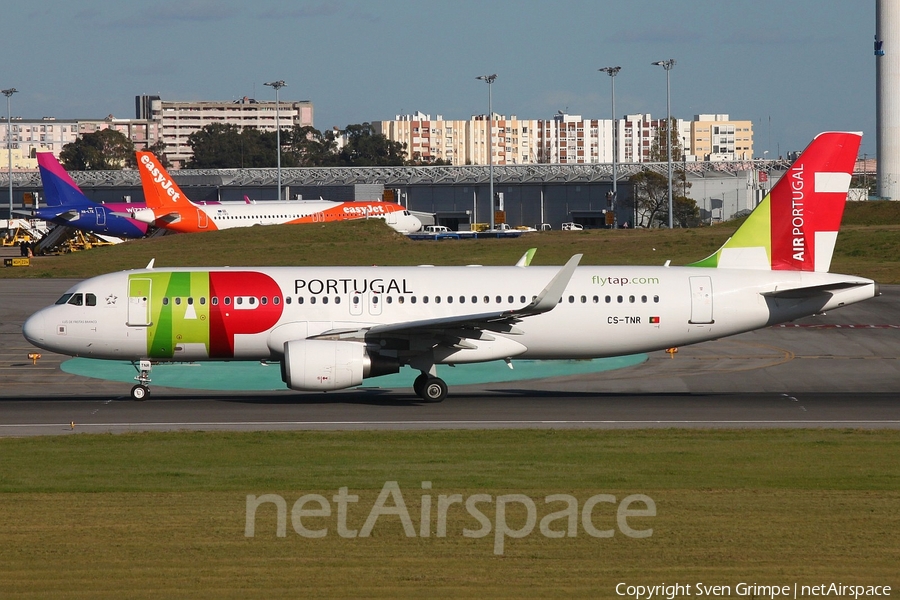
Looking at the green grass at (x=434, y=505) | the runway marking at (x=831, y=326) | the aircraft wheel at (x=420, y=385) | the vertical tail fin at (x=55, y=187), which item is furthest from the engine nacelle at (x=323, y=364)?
the vertical tail fin at (x=55, y=187)

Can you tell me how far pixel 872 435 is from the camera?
80.4ft

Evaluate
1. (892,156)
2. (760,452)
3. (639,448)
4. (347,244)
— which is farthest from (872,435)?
(892,156)

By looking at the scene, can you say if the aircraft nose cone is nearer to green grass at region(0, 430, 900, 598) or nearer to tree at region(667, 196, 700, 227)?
green grass at region(0, 430, 900, 598)

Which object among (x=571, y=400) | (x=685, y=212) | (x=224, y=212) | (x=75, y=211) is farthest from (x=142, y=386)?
(x=685, y=212)

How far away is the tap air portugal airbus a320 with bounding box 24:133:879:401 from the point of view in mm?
29875

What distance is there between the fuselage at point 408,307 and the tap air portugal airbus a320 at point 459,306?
36mm

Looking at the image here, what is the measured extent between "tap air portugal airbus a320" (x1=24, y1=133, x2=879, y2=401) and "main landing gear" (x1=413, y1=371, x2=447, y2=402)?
0.13 feet

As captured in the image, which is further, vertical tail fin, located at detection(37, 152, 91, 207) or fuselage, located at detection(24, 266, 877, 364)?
vertical tail fin, located at detection(37, 152, 91, 207)

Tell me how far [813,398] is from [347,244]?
55.0 metres

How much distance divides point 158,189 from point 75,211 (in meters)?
8.72

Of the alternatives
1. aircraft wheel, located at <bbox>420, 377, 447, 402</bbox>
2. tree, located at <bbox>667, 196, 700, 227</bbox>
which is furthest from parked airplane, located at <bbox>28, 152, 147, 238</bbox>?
tree, located at <bbox>667, 196, 700, 227</bbox>

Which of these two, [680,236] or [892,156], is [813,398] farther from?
[892,156]

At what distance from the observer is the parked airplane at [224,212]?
298 ft

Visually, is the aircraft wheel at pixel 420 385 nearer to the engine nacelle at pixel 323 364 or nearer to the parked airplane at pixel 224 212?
the engine nacelle at pixel 323 364
